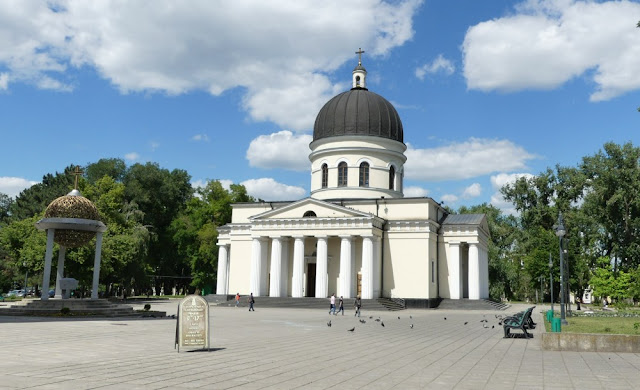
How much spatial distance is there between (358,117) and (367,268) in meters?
15.4

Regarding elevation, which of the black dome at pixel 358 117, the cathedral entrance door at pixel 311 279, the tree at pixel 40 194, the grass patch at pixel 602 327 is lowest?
the grass patch at pixel 602 327

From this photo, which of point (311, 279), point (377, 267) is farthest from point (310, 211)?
point (377, 267)

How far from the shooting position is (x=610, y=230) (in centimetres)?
6412

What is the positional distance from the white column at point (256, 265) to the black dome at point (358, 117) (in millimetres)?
12473

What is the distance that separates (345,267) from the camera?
45094mm

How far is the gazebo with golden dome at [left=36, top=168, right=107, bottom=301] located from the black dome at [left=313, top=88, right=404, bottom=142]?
2801 cm

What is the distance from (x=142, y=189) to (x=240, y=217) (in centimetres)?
1796

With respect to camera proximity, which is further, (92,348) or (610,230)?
(610,230)

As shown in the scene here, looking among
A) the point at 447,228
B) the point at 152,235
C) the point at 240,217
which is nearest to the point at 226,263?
the point at 240,217

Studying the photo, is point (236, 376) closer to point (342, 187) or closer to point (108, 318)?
point (108, 318)

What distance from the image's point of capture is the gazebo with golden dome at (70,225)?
28047 mm

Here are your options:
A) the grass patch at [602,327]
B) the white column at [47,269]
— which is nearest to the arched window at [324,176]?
the white column at [47,269]

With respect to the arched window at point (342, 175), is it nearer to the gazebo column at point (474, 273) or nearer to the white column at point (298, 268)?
the white column at point (298, 268)

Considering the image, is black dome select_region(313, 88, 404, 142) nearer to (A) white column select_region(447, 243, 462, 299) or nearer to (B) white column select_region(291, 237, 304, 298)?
(B) white column select_region(291, 237, 304, 298)
